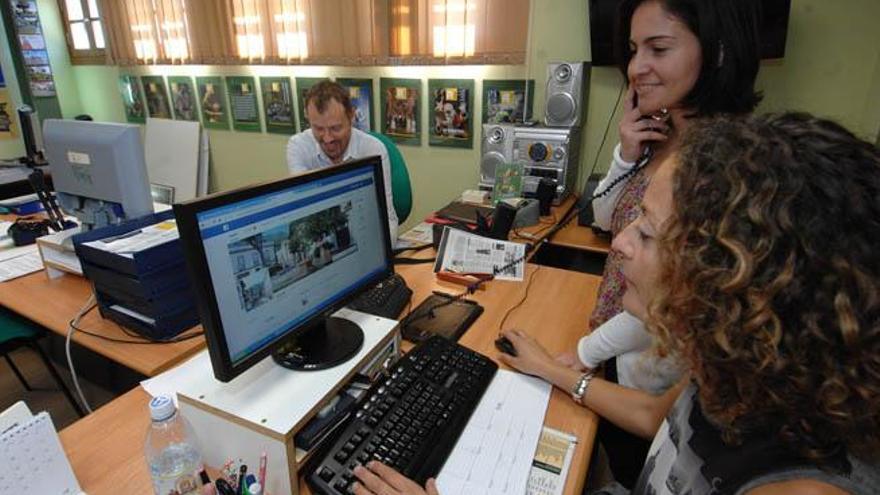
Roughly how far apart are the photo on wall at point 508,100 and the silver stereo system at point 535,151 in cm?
25

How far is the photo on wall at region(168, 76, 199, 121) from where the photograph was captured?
3757 millimetres

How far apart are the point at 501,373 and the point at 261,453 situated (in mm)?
526

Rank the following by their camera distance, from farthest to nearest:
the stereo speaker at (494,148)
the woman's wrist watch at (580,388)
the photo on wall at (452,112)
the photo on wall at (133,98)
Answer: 1. the photo on wall at (133,98)
2. the photo on wall at (452,112)
3. the stereo speaker at (494,148)
4. the woman's wrist watch at (580,388)

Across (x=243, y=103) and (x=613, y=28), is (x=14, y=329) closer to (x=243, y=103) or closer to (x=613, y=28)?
(x=243, y=103)

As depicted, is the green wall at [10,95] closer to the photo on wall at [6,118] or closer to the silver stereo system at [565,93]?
the photo on wall at [6,118]

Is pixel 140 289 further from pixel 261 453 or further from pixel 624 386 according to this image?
pixel 624 386

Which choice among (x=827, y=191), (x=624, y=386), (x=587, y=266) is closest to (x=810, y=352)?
(x=827, y=191)

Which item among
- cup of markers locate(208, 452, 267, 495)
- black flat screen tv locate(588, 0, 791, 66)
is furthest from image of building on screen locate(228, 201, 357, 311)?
black flat screen tv locate(588, 0, 791, 66)

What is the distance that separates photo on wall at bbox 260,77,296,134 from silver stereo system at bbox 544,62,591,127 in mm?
1883

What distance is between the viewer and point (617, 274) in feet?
3.75

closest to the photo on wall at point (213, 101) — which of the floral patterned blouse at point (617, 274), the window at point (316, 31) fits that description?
the window at point (316, 31)

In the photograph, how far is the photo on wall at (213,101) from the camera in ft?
11.9

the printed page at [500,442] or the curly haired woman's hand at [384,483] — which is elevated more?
the curly haired woman's hand at [384,483]

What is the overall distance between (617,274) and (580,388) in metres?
0.32
